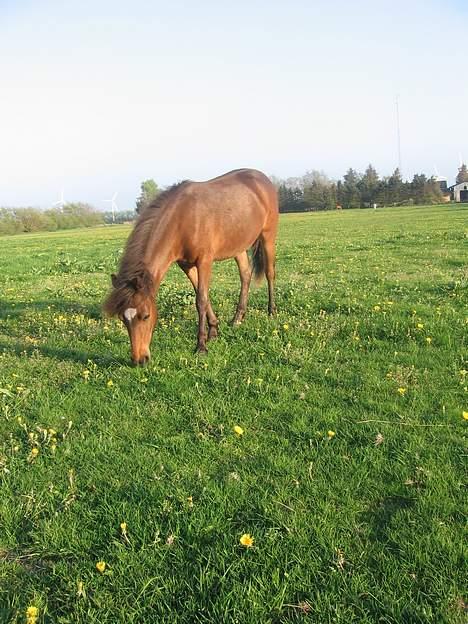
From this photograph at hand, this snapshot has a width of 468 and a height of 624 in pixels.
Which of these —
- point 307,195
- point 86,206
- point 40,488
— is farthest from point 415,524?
point 86,206

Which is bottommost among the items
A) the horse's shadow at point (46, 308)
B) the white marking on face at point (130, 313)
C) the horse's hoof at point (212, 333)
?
the horse's hoof at point (212, 333)

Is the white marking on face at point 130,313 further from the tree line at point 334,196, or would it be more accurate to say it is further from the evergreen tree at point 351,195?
the evergreen tree at point 351,195

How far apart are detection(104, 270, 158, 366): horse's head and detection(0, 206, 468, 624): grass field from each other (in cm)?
34

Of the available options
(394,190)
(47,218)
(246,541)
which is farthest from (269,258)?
(394,190)

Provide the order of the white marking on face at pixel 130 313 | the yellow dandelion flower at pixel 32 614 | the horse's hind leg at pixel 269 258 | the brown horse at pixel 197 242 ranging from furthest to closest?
the horse's hind leg at pixel 269 258 < the brown horse at pixel 197 242 < the white marking on face at pixel 130 313 < the yellow dandelion flower at pixel 32 614

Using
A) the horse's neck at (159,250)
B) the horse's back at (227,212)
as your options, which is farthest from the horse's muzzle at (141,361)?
the horse's back at (227,212)

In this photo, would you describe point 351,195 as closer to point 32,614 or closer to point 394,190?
point 394,190

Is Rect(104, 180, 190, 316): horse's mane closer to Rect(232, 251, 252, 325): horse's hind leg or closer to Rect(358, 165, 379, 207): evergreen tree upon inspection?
Rect(232, 251, 252, 325): horse's hind leg

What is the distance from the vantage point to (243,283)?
346 inches

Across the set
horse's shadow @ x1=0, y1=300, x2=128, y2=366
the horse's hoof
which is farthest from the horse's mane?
the horse's hoof

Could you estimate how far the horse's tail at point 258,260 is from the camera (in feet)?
31.0

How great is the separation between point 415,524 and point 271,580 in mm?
965

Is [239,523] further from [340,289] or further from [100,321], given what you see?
[340,289]

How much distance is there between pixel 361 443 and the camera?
3.87 m
